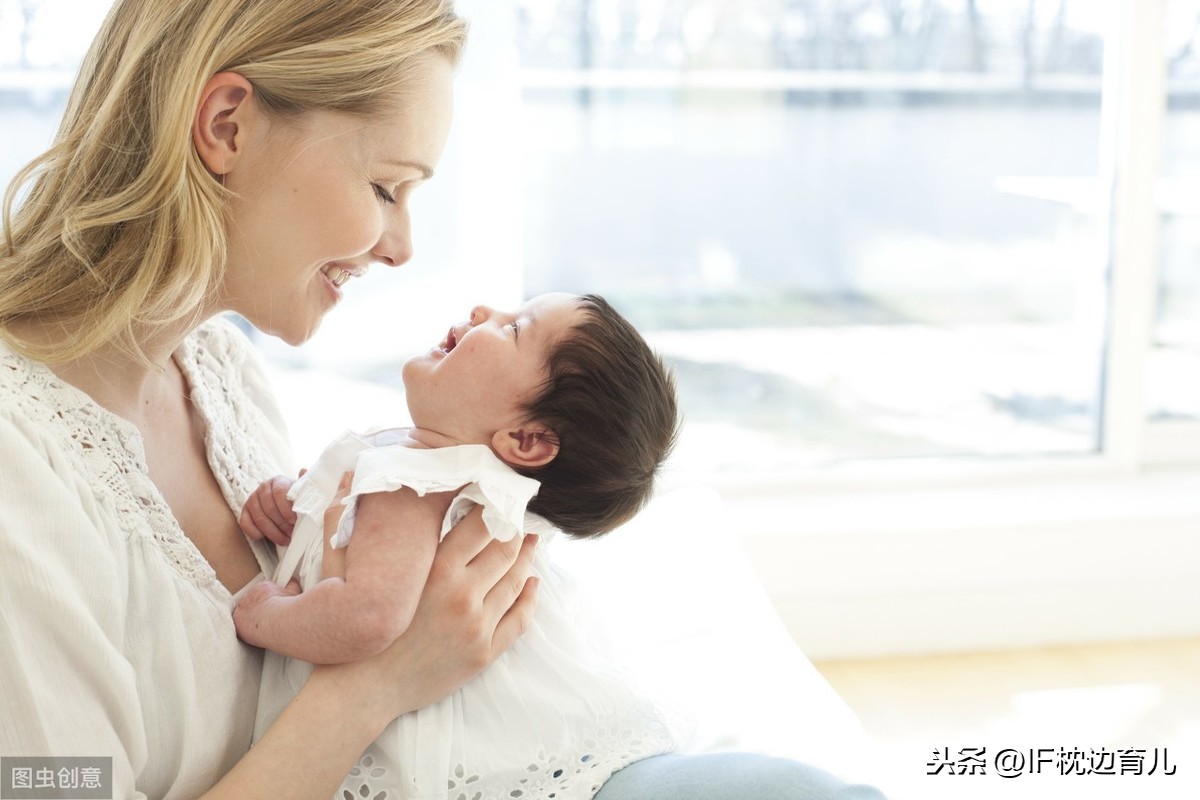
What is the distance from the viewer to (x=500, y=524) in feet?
4.43

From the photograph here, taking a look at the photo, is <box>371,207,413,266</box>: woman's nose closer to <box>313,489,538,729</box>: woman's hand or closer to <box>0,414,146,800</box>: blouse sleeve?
<box>313,489,538,729</box>: woman's hand

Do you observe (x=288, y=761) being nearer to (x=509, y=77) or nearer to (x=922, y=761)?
(x=922, y=761)

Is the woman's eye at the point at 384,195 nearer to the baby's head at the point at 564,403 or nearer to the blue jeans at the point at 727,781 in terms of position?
the baby's head at the point at 564,403

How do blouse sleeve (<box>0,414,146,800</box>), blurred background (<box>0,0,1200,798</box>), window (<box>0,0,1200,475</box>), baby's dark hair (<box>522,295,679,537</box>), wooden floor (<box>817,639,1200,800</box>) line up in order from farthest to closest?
window (<box>0,0,1200,475</box>), blurred background (<box>0,0,1200,798</box>), wooden floor (<box>817,639,1200,800</box>), baby's dark hair (<box>522,295,679,537</box>), blouse sleeve (<box>0,414,146,800</box>)

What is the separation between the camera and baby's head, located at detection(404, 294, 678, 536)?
1433 millimetres

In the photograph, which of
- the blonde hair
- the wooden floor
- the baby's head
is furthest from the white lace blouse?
the wooden floor

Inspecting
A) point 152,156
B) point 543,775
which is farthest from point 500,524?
point 152,156

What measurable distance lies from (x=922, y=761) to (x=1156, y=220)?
5.34 feet

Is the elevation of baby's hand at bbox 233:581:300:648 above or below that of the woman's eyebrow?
below

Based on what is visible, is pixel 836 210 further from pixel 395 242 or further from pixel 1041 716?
pixel 395 242

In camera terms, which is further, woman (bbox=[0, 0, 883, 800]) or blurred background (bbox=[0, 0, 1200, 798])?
blurred background (bbox=[0, 0, 1200, 798])

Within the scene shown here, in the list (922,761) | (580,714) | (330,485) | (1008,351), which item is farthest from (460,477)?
(1008,351)

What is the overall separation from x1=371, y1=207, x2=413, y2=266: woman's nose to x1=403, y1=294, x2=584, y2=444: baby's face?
138 mm

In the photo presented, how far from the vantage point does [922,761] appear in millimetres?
2490
